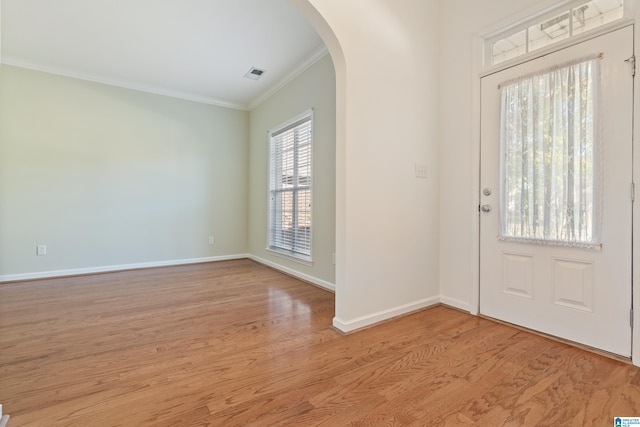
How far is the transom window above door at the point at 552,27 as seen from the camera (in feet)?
6.05

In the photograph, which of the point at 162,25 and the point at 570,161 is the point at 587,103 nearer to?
the point at 570,161

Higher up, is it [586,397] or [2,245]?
[2,245]

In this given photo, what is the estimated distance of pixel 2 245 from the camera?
3.54m

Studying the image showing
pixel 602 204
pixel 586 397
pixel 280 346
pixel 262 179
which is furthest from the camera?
pixel 262 179

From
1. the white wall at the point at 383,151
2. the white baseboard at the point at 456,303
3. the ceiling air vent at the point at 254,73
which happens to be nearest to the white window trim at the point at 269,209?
the ceiling air vent at the point at 254,73

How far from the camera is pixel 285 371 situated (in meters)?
1.62

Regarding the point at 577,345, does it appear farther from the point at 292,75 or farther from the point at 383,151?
the point at 292,75

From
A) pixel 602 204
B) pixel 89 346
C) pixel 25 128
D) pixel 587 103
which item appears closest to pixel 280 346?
pixel 89 346

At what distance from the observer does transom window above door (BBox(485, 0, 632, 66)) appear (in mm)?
1844

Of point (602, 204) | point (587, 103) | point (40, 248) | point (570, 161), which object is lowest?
point (40, 248)

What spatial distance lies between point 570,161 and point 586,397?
1.41 metres

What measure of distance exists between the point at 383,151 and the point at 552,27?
1458 millimetres

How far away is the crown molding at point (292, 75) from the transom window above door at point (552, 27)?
69.2 inches

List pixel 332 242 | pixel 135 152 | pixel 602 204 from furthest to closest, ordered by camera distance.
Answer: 1. pixel 135 152
2. pixel 332 242
3. pixel 602 204
